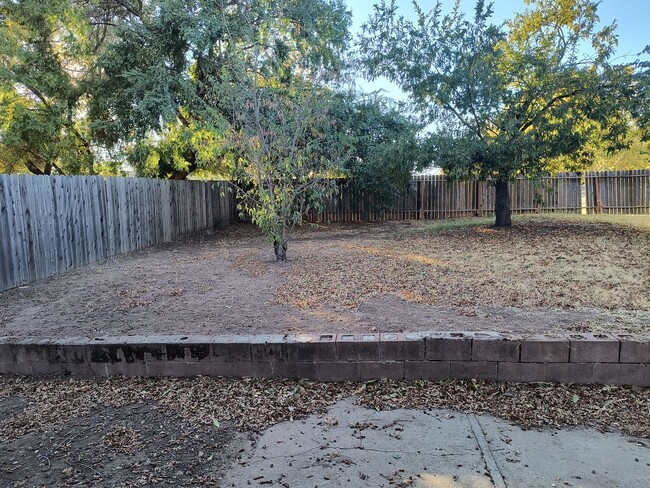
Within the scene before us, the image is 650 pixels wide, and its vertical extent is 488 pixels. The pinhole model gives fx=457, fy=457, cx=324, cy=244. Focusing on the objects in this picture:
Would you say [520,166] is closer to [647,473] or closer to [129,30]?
[647,473]

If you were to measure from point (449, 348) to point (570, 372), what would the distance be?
0.80 m

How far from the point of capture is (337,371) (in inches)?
127

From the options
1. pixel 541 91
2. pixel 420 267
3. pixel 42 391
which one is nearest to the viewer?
pixel 42 391

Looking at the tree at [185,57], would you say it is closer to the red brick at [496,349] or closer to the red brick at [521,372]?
the red brick at [496,349]

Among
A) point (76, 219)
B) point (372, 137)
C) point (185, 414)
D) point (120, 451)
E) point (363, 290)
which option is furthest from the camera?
point (372, 137)

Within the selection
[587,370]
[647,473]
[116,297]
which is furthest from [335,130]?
[647,473]

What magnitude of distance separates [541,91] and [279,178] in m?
5.70

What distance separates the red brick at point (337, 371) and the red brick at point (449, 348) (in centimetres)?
52

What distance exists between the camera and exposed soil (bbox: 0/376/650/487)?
233 centimetres

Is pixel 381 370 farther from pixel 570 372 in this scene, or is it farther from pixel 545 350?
pixel 570 372

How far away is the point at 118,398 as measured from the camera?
10.2ft

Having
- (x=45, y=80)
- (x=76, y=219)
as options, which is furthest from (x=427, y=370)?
(x=45, y=80)

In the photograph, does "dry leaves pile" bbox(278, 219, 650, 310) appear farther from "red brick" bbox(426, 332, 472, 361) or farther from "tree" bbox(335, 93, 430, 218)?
"tree" bbox(335, 93, 430, 218)

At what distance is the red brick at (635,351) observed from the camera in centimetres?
297
